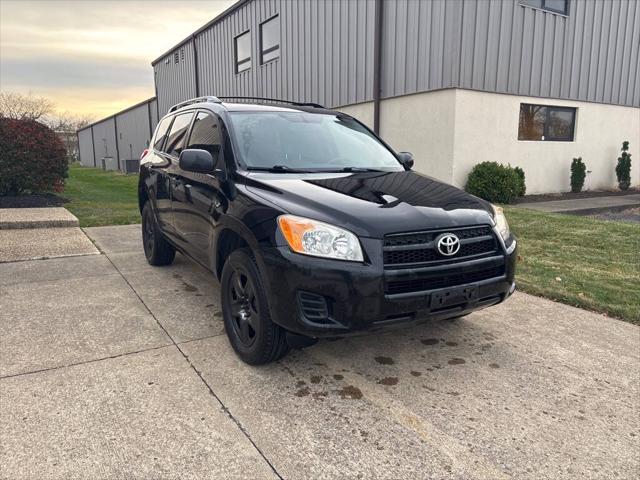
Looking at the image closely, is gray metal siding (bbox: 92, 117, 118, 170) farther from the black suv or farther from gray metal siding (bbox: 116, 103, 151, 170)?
the black suv

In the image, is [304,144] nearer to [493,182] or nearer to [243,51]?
[493,182]

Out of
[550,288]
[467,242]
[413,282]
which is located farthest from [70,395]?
[550,288]

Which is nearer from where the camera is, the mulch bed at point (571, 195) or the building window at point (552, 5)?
the building window at point (552, 5)

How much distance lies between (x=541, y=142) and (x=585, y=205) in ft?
8.43

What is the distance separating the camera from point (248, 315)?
3.18m

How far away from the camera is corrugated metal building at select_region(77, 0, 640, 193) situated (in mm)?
11234

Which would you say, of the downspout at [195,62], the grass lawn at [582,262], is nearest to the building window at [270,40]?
the downspout at [195,62]

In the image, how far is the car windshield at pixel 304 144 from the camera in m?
3.68

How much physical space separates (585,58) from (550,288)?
11.5 m

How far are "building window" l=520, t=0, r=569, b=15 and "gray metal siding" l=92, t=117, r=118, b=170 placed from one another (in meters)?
37.9

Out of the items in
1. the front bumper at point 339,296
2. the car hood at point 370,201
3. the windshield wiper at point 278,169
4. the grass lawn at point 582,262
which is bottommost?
the grass lawn at point 582,262

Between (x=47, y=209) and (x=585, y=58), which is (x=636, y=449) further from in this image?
(x=585, y=58)

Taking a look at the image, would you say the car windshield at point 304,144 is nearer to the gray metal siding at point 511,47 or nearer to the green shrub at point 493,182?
the green shrub at point 493,182

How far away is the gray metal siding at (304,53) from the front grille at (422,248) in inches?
430
